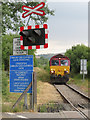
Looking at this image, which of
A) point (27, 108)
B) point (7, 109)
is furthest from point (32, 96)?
point (7, 109)

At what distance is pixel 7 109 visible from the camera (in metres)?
6.67

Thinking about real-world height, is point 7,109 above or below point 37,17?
below

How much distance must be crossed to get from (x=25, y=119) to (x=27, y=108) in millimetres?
1444

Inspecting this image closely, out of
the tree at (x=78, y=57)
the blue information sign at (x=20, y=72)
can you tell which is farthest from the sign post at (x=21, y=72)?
the tree at (x=78, y=57)

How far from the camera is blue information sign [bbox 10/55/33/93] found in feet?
23.2

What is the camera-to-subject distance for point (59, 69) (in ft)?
70.3

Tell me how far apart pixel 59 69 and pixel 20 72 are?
1447 cm

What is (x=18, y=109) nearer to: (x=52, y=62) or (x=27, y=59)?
(x=27, y=59)

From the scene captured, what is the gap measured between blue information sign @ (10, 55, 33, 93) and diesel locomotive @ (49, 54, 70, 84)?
46.2ft

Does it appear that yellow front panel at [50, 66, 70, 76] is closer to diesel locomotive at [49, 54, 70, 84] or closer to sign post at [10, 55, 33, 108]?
diesel locomotive at [49, 54, 70, 84]

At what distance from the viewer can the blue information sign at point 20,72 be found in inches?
278

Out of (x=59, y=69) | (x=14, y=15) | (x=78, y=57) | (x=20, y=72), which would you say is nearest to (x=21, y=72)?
(x=20, y=72)

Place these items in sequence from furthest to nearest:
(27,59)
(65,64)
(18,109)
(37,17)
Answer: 1. (65,64)
2. (37,17)
3. (27,59)
4. (18,109)

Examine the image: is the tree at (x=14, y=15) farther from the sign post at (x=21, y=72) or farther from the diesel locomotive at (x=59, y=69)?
the diesel locomotive at (x=59, y=69)
